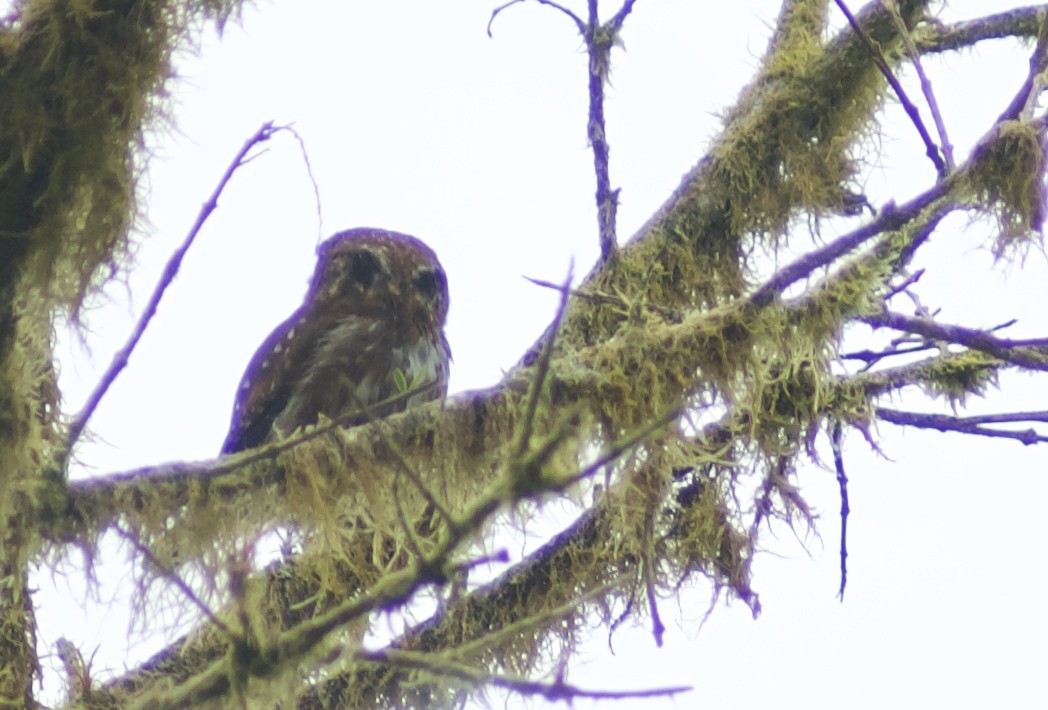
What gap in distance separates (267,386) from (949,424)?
1.87 metres

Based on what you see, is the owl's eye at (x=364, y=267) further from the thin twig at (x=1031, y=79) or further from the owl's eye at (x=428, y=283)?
the thin twig at (x=1031, y=79)

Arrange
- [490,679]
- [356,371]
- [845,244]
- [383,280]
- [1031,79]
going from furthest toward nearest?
[383,280] < [356,371] < [1031,79] < [845,244] < [490,679]

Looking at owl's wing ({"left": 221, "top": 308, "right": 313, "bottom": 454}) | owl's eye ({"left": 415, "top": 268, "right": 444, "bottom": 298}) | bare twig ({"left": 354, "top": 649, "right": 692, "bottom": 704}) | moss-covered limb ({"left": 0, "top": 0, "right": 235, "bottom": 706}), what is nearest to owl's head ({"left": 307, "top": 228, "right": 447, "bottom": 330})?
owl's eye ({"left": 415, "top": 268, "right": 444, "bottom": 298})

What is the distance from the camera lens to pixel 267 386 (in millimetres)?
3934

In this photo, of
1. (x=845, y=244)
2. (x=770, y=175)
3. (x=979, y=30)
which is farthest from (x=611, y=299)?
(x=979, y=30)

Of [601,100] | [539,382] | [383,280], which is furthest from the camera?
[383,280]

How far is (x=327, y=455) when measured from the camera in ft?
8.29

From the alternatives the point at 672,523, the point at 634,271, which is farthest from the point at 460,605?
the point at 634,271

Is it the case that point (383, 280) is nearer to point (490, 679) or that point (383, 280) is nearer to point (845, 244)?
point (845, 244)

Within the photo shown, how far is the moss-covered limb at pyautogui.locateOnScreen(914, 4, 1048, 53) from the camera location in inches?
145

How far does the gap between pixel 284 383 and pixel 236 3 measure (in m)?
1.71

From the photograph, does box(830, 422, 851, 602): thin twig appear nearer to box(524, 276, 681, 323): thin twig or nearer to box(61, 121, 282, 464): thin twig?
box(524, 276, 681, 323): thin twig

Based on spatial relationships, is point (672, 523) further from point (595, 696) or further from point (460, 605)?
point (595, 696)

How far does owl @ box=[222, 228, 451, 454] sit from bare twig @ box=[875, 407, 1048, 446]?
1.22 metres
